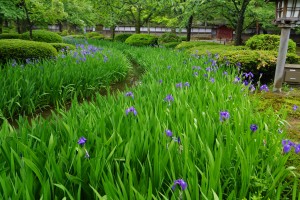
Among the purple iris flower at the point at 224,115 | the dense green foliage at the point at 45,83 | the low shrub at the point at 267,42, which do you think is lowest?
the dense green foliage at the point at 45,83

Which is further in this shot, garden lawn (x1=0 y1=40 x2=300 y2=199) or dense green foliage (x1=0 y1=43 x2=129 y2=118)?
dense green foliage (x1=0 y1=43 x2=129 y2=118)

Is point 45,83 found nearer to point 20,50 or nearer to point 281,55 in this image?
point 20,50

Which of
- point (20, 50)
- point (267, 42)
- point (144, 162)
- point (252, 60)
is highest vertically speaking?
point (267, 42)

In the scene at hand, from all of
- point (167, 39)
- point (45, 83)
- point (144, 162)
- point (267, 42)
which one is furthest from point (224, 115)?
point (167, 39)

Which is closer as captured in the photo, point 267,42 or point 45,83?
point 45,83

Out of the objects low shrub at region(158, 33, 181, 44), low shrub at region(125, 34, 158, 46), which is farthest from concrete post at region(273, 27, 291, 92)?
low shrub at region(158, 33, 181, 44)

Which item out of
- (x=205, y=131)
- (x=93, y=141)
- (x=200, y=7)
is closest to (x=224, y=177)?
(x=205, y=131)

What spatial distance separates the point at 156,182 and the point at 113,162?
1.09ft

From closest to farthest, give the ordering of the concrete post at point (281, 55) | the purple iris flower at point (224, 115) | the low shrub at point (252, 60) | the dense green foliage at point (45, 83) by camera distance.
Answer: the purple iris flower at point (224, 115)
the dense green foliage at point (45, 83)
the concrete post at point (281, 55)
the low shrub at point (252, 60)

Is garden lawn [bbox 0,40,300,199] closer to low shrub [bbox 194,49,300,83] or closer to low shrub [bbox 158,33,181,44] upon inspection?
low shrub [bbox 194,49,300,83]

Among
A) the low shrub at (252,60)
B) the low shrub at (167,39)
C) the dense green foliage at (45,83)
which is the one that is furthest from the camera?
the low shrub at (167,39)

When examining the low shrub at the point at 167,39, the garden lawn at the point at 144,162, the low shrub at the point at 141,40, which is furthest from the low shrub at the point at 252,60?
the low shrub at the point at 167,39

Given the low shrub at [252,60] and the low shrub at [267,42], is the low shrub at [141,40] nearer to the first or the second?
the low shrub at [267,42]

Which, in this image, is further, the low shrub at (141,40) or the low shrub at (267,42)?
the low shrub at (141,40)
